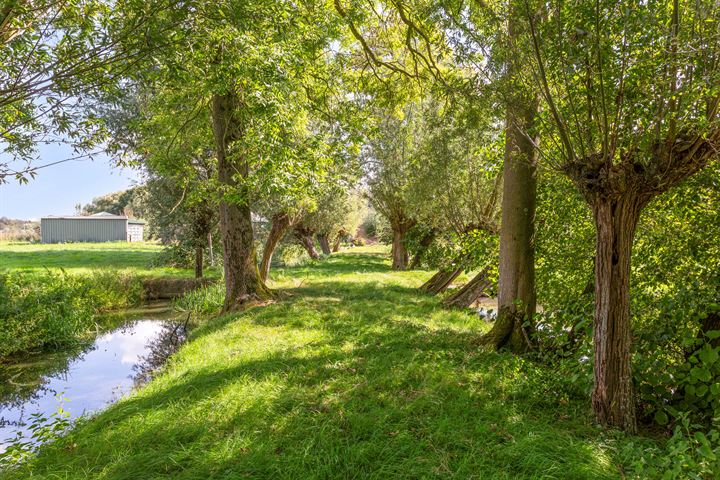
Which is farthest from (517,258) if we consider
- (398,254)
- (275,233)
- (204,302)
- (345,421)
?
(398,254)

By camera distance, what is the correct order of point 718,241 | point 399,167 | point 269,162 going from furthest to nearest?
point 399,167
point 269,162
point 718,241

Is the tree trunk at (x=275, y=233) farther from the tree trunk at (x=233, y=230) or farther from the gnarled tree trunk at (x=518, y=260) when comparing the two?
the gnarled tree trunk at (x=518, y=260)

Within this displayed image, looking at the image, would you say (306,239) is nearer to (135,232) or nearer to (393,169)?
(393,169)

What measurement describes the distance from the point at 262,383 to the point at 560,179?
17.1 ft

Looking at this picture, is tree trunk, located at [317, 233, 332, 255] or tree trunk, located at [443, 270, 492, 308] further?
tree trunk, located at [317, 233, 332, 255]

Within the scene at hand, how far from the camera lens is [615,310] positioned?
387 cm

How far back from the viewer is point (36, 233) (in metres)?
41.4

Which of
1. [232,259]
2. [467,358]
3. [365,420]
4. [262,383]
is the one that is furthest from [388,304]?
[365,420]

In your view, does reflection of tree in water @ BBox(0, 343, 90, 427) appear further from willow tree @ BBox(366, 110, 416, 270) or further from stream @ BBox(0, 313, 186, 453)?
willow tree @ BBox(366, 110, 416, 270)

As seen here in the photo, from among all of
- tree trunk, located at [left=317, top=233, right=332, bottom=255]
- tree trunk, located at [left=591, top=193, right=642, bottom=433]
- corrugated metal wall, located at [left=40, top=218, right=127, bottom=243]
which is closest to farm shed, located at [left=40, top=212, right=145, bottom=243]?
corrugated metal wall, located at [left=40, top=218, right=127, bottom=243]

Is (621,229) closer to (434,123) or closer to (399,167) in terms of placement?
(434,123)

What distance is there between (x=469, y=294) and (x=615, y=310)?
767 cm

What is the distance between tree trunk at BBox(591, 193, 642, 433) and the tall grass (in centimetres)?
1180

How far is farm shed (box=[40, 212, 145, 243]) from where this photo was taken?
40219mm
